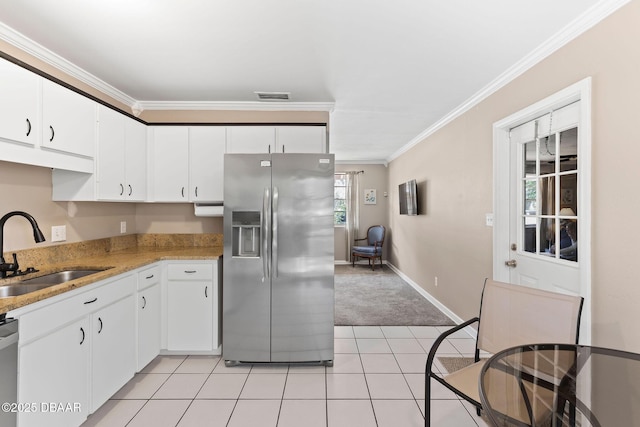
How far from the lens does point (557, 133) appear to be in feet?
7.50

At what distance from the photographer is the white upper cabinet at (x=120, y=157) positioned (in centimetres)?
252

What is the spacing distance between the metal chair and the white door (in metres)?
0.46

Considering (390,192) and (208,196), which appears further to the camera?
(390,192)

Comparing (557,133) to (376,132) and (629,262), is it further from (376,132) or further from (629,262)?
(376,132)

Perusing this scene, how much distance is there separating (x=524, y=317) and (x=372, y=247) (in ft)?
17.3

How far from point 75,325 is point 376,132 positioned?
420cm

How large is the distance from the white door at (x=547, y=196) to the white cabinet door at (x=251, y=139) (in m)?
2.16

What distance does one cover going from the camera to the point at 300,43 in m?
2.21

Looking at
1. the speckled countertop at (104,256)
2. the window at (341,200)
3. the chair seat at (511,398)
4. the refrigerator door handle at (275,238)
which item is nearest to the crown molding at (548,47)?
the chair seat at (511,398)

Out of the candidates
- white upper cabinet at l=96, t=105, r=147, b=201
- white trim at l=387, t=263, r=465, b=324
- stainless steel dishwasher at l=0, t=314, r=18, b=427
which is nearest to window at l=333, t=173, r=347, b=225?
white trim at l=387, t=263, r=465, b=324

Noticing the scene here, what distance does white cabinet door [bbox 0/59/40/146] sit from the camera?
176 cm

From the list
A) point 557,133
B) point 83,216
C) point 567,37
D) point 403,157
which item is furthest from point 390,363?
point 403,157

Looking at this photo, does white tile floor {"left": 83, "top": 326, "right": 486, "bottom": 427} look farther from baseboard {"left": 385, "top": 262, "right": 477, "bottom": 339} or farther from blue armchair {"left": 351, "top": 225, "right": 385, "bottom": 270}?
blue armchair {"left": 351, "top": 225, "right": 385, "bottom": 270}

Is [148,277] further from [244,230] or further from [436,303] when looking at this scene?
[436,303]
